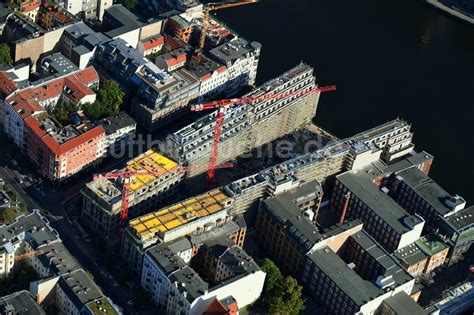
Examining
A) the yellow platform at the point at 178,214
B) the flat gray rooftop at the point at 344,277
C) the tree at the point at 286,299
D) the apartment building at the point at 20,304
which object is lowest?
the tree at the point at 286,299

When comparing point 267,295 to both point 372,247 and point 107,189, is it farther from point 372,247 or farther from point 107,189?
point 107,189

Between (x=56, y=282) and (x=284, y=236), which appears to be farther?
(x=284, y=236)

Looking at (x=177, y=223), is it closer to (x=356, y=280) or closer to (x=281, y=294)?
(x=281, y=294)

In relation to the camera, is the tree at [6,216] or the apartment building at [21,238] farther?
the tree at [6,216]

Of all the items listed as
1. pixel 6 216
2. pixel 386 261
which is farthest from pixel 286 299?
pixel 6 216

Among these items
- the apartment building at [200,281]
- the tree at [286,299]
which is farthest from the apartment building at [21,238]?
the tree at [286,299]

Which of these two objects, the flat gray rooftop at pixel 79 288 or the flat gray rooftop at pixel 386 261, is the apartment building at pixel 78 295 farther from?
the flat gray rooftop at pixel 386 261

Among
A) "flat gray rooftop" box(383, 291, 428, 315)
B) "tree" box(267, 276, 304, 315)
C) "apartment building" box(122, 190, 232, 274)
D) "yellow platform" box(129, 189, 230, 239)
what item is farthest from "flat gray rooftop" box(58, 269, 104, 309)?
"flat gray rooftop" box(383, 291, 428, 315)

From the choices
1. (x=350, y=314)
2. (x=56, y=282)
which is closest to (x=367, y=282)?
(x=350, y=314)
